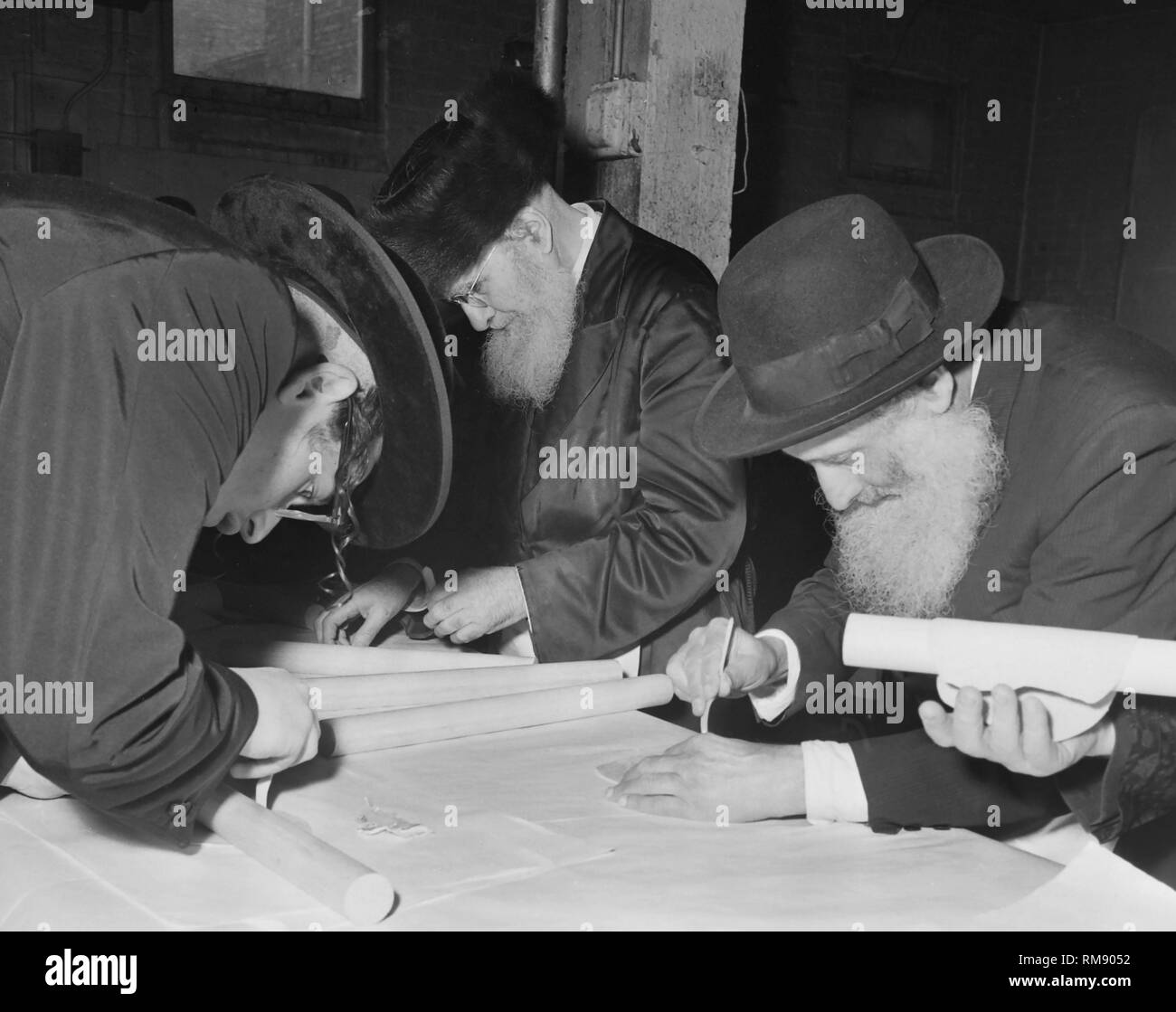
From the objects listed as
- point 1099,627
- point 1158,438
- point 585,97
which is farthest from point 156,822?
point 585,97

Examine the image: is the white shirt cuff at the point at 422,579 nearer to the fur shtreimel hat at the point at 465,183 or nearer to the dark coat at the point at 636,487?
the dark coat at the point at 636,487

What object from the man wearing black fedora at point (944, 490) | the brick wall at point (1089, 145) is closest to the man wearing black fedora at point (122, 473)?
the man wearing black fedora at point (944, 490)

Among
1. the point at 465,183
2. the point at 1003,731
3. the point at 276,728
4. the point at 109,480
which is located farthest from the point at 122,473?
the point at 465,183

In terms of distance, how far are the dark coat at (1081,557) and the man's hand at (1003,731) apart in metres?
0.15

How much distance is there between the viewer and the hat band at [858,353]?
1854 millimetres

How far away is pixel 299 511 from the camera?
90.0 inches

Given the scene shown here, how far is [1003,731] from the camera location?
1.58 metres

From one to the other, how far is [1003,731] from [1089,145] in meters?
11.8

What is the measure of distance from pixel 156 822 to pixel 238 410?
1.67ft

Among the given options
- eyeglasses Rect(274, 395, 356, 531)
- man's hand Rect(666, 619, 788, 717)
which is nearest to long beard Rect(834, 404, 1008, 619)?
man's hand Rect(666, 619, 788, 717)

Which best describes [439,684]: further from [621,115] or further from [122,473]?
[621,115]

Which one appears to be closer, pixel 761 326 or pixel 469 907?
pixel 469 907

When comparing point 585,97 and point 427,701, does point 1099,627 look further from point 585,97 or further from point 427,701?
point 585,97

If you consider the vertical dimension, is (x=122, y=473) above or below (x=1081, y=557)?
above
